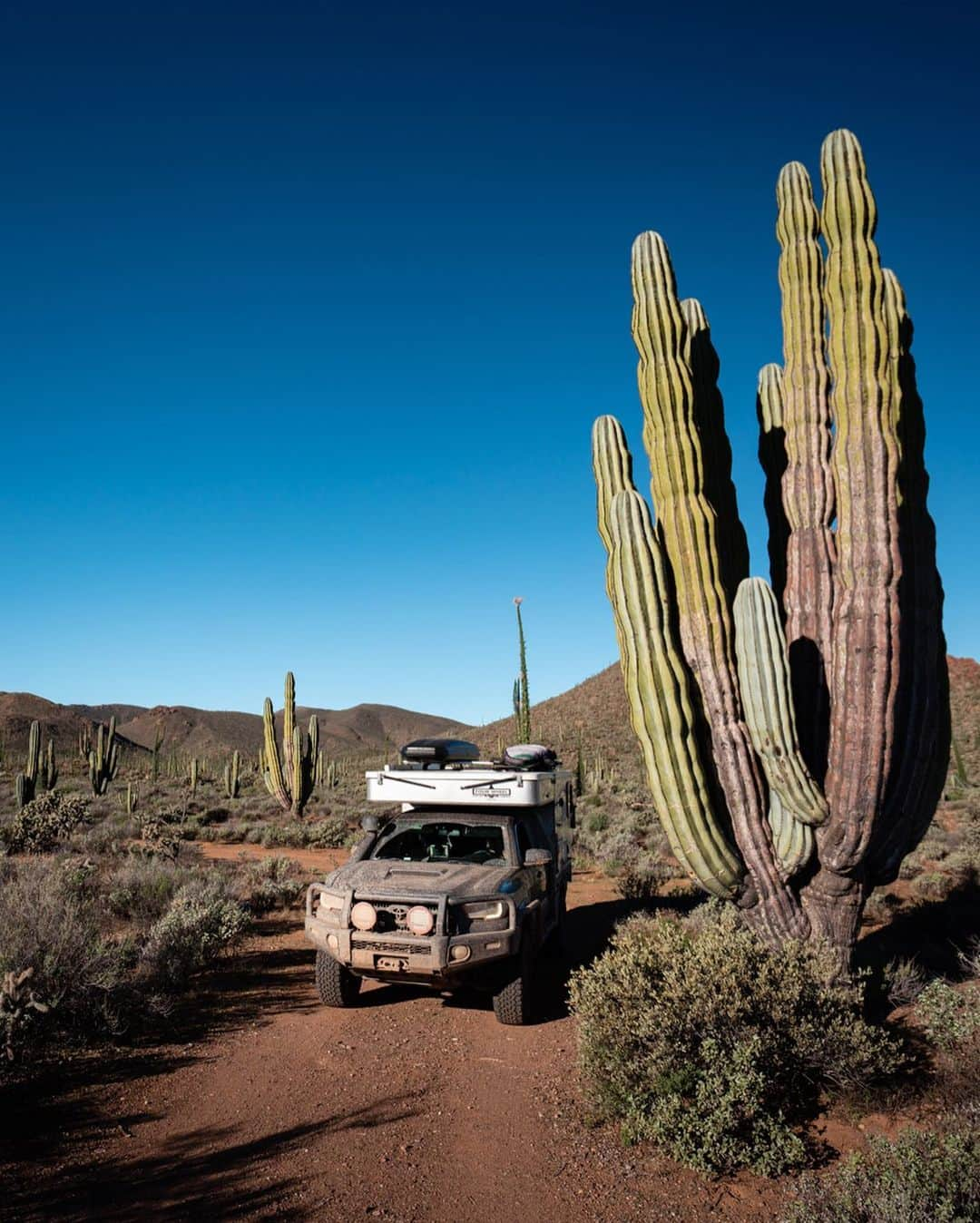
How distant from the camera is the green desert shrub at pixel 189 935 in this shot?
23.4 feet

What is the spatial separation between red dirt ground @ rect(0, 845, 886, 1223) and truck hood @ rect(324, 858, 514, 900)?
1.16 metres

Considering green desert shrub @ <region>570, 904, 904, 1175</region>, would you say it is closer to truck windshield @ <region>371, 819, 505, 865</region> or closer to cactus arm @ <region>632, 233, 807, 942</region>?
cactus arm @ <region>632, 233, 807, 942</region>

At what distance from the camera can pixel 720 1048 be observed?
4.76 metres

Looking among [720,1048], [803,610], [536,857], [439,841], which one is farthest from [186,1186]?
[803,610]

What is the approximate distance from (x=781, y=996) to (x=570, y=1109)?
1.53 meters

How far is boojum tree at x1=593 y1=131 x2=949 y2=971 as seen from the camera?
6.25 metres

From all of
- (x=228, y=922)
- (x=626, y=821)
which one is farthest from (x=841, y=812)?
(x=626, y=821)

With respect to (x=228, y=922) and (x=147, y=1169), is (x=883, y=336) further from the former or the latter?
(x=228, y=922)

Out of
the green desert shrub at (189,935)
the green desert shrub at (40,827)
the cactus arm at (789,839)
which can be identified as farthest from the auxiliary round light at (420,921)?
the green desert shrub at (40,827)

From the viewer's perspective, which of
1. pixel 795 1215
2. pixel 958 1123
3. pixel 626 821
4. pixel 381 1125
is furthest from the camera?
pixel 626 821

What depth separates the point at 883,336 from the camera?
670cm

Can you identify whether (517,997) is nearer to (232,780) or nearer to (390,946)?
(390,946)

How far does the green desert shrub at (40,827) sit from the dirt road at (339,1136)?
10.6 metres

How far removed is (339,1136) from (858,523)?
5.74 m
